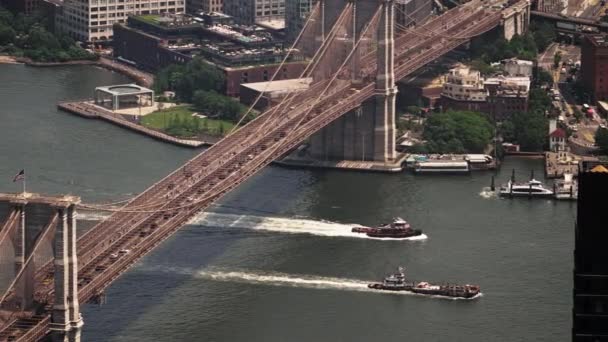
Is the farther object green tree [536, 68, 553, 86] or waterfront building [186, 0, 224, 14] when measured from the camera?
waterfront building [186, 0, 224, 14]

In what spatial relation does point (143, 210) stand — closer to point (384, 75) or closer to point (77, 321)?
point (77, 321)

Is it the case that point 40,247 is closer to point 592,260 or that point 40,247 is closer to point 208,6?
point 592,260

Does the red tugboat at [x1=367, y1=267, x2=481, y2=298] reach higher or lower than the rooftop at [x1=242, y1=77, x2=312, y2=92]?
lower

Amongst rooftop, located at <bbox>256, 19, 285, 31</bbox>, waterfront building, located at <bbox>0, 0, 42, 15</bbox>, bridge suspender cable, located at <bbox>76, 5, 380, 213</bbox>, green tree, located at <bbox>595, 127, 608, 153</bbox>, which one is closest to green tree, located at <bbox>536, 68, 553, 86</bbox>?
green tree, located at <bbox>595, 127, 608, 153</bbox>

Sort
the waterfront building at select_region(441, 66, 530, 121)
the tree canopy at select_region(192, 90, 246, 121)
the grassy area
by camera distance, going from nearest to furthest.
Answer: the grassy area, the waterfront building at select_region(441, 66, 530, 121), the tree canopy at select_region(192, 90, 246, 121)

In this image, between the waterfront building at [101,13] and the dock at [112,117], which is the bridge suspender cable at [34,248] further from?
the waterfront building at [101,13]

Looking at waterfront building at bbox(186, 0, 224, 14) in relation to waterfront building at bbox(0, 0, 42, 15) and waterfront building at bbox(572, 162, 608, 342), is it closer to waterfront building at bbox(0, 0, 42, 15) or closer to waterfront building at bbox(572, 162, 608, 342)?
waterfront building at bbox(0, 0, 42, 15)

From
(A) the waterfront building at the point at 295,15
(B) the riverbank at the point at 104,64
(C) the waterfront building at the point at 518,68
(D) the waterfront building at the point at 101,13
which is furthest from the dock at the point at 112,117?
(C) the waterfront building at the point at 518,68
